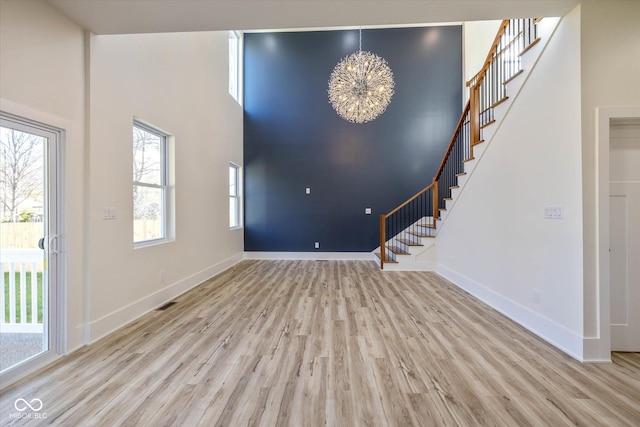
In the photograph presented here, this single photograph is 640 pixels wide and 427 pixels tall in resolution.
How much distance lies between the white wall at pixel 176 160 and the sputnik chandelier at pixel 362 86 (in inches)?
93.6

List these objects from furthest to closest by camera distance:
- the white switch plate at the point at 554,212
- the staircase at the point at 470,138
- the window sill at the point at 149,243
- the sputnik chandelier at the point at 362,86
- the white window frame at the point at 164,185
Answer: the sputnik chandelier at the point at 362,86 → the white window frame at the point at 164,185 → the window sill at the point at 149,243 → the staircase at the point at 470,138 → the white switch plate at the point at 554,212

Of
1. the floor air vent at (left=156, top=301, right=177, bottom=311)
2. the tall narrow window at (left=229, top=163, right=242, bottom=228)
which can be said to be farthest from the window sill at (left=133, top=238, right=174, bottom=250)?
the tall narrow window at (left=229, top=163, right=242, bottom=228)

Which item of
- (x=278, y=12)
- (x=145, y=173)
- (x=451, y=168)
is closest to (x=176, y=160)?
(x=145, y=173)

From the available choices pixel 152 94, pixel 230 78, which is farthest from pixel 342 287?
pixel 230 78

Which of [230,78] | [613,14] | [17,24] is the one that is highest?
[230,78]

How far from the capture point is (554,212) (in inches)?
101

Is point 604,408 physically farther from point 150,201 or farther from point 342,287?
point 150,201

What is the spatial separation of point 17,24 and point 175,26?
3.45 ft

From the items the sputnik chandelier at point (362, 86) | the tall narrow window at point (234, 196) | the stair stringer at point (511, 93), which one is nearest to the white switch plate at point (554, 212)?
the stair stringer at point (511, 93)

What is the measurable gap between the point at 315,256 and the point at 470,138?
4249 mm

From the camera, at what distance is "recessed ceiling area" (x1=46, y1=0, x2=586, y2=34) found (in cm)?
217

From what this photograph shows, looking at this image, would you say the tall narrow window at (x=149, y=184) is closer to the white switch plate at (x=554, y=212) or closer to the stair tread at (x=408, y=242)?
the white switch plate at (x=554, y=212)

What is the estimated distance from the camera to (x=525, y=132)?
297 centimetres

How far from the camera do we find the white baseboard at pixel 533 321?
2.34 meters
